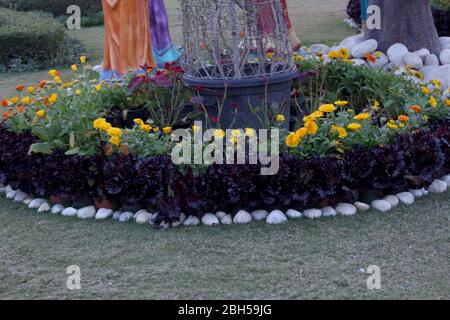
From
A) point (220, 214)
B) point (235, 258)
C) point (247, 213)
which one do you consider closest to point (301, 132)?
point (247, 213)

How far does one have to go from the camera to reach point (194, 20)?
487 centimetres

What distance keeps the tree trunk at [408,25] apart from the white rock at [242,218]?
4291 mm

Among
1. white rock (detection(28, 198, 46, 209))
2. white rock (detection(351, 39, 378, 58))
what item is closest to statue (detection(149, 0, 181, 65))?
white rock (detection(351, 39, 378, 58))

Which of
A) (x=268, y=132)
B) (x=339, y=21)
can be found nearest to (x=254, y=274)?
(x=268, y=132)

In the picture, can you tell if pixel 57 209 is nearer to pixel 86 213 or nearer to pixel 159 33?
pixel 86 213

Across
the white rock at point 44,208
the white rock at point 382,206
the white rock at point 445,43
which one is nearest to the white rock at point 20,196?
the white rock at point 44,208

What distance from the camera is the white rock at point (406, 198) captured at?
4.36 m

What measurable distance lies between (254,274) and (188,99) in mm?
2272

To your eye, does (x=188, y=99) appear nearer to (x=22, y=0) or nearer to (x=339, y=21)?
(x=339, y=21)

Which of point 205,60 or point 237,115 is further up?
point 205,60

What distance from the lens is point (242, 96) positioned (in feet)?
15.8

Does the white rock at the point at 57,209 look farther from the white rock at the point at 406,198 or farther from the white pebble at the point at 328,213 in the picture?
the white rock at the point at 406,198

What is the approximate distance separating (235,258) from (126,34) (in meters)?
4.08

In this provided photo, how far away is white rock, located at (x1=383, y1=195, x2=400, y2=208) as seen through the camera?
432 centimetres
